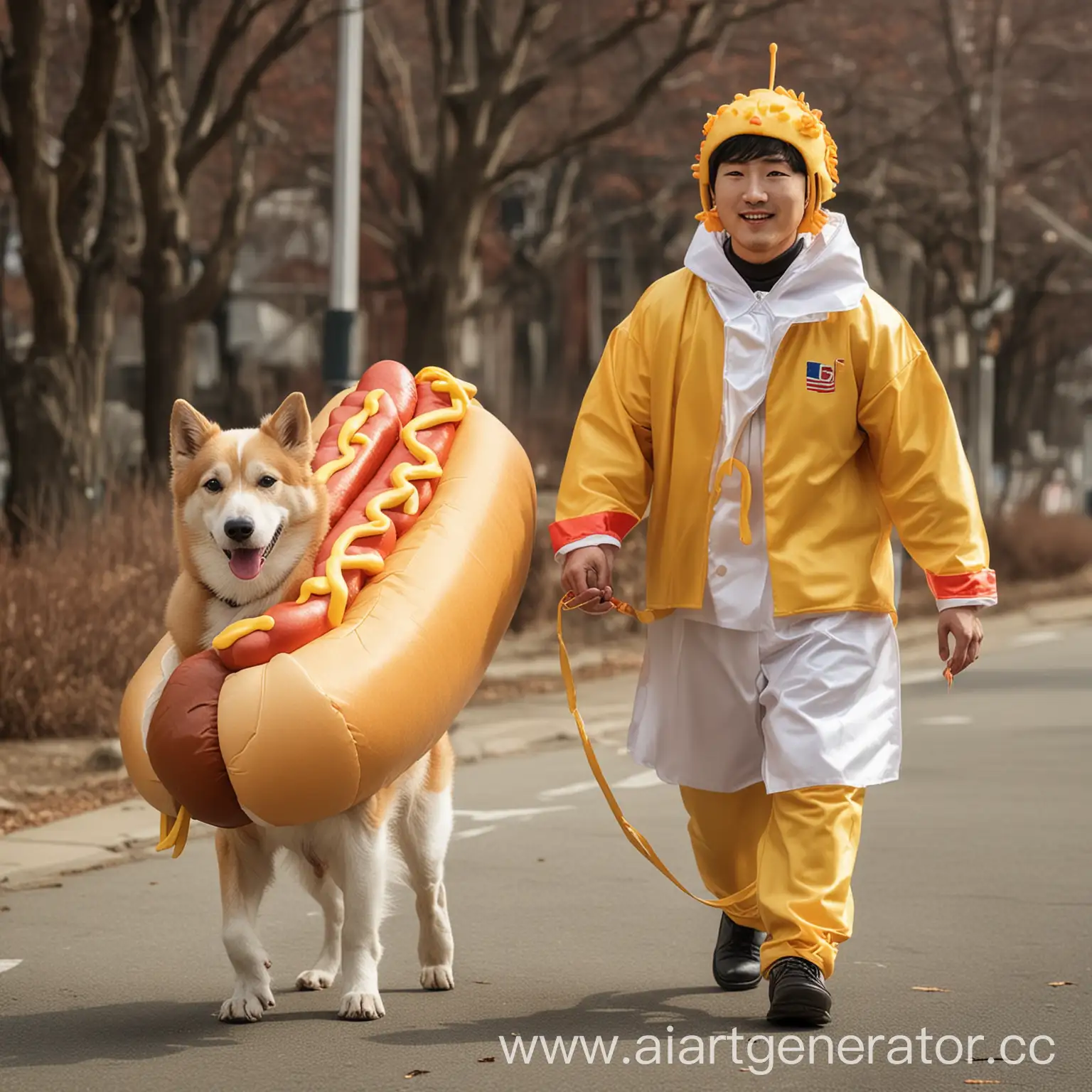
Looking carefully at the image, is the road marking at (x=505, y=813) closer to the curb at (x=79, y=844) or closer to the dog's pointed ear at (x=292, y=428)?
the curb at (x=79, y=844)

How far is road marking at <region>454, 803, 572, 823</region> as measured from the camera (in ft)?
33.4

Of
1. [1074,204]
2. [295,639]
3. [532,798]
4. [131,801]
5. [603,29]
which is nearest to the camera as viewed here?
[295,639]

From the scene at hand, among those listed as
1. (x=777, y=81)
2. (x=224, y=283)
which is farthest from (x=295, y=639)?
(x=777, y=81)

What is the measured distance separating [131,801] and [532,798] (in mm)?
1953

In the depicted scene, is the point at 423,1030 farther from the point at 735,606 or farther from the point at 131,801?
the point at 131,801

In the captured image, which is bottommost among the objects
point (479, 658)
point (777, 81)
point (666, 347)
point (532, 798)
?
point (532, 798)

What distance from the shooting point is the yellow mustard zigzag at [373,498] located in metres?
5.82

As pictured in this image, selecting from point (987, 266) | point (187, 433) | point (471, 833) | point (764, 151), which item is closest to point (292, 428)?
point (187, 433)

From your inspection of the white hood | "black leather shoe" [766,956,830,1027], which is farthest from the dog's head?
"black leather shoe" [766,956,830,1027]

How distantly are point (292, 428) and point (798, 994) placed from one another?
77.7 inches

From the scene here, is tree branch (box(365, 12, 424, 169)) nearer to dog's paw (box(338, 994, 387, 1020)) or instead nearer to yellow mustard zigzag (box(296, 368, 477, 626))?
yellow mustard zigzag (box(296, 368, 477, 626))

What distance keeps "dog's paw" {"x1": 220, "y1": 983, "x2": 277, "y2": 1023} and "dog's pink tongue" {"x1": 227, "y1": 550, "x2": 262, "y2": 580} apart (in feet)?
3.65

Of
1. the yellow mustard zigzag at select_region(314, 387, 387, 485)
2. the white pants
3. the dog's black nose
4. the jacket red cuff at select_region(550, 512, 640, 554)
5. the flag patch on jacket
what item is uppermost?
the flag patch on jacket

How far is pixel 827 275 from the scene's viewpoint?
19.9 feet
